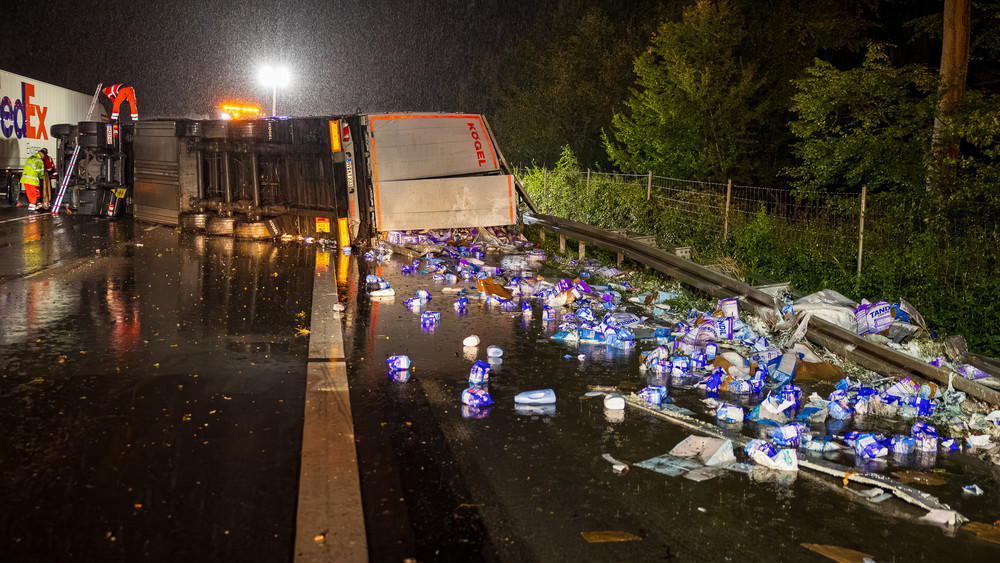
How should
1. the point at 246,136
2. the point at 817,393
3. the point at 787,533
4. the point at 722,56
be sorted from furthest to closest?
1. the point at 722,56
2. the point at 246,136
3. the point at 817,393
4. the point at 787,533

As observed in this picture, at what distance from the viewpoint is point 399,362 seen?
682cm

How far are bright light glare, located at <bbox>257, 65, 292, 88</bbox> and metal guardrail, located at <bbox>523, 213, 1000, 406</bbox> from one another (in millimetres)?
26254

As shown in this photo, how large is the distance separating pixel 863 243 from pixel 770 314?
9.57 feet

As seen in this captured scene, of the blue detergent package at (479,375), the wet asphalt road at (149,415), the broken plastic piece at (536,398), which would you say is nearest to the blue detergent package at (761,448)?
the broken plastic piece at (536,398)

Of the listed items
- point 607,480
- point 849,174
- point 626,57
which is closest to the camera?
point 607,480

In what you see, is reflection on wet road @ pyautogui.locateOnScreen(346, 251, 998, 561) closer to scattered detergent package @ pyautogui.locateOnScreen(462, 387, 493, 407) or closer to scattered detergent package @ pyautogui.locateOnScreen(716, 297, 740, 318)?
scattered detergent package @ pyautogui.locateOnScreen(462, 387, 493, 407)

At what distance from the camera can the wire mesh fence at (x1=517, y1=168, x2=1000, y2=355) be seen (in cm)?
931

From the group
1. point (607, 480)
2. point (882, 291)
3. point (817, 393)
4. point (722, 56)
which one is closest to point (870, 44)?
point (882, 291)

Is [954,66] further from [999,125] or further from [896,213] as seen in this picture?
[896,213]

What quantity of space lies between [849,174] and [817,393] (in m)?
10.1

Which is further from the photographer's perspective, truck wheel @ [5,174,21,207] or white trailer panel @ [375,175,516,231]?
truck wheel @ [5,174,21,207]

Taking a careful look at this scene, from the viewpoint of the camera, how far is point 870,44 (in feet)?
48.5

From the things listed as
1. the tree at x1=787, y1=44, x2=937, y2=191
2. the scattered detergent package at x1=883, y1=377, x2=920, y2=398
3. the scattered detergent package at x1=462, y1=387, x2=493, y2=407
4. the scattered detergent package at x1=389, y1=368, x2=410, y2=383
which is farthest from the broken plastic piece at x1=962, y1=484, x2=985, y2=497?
the tree at x1=787, y1=44, x2=937, y2=191

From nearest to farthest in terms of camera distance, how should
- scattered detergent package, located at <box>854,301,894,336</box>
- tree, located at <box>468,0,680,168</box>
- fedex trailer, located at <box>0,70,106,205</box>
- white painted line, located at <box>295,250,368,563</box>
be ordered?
white painted line, located at <box>295,250,368,563</box> → scattered detergent package, located at <box>854,301,894,336</box> → fedex trailer, located at <box>0,70,106,205</box> → tree, located at <box>468,0,680,168</box>
